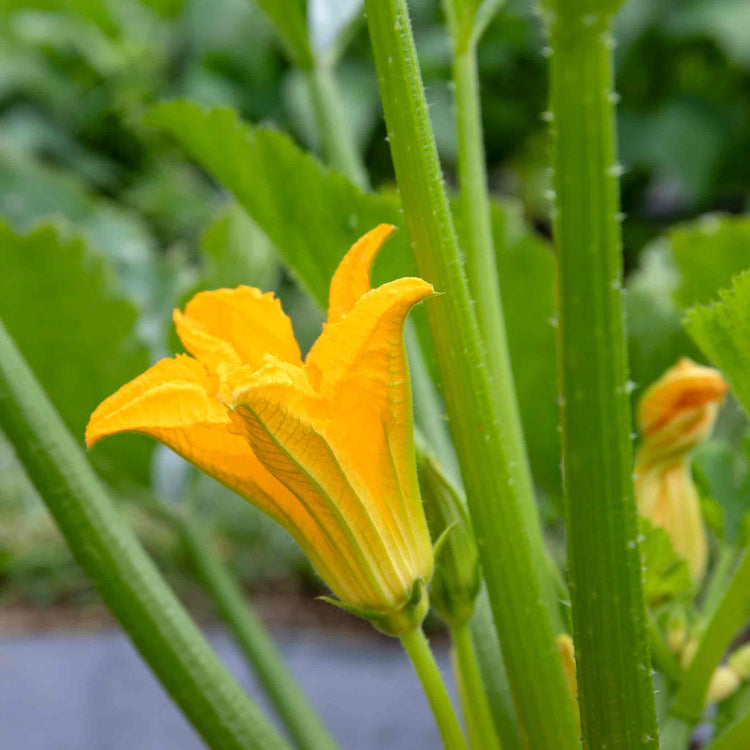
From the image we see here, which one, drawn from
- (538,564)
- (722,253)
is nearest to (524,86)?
(722,253)

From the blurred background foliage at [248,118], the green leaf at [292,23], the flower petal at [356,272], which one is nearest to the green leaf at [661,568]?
the flower petal at [356,272]

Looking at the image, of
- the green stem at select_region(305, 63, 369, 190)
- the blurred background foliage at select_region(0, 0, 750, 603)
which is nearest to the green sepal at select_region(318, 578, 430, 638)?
the green stem at select_region(305, 63, 369, 190)

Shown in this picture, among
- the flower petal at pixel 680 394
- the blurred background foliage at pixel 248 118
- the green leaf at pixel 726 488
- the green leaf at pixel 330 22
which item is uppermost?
the blurred background foliage at pixel 248 118

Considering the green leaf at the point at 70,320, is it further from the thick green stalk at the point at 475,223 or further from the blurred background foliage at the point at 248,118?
the blurred background foliage at the point at 248,118

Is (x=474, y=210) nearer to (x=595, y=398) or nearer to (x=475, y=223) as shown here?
(x=475, y=223)

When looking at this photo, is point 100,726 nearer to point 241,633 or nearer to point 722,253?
point 241,633

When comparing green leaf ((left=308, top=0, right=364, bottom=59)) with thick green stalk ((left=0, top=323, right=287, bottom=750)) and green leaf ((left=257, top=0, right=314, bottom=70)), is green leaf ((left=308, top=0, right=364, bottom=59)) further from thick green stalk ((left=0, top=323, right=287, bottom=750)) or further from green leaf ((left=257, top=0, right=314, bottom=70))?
thick green stalk ((left=0, top=323, right=287, bottom=750))
